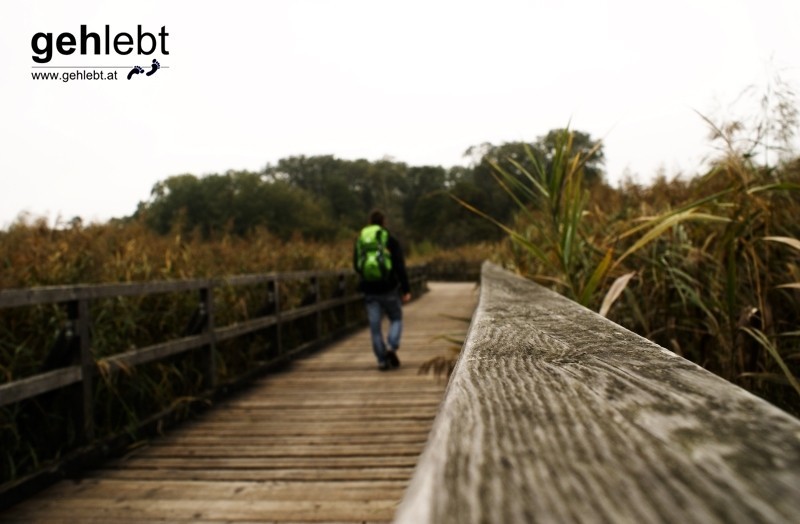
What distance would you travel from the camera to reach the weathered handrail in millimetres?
406

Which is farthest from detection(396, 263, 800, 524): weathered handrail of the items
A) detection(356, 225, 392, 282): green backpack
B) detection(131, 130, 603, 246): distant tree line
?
detection(131, 130, 603, 246): distant tree line

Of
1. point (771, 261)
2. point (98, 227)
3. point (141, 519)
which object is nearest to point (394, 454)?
point (141, 519)

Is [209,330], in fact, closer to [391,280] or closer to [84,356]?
[84,356]

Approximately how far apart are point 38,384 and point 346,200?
240 ft

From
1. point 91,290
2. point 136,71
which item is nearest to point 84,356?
point 91,290

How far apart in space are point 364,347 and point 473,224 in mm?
41463

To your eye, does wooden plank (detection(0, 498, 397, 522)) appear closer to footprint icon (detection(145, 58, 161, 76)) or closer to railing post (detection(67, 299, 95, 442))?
railing post (detection(67, 299, 95, 442))

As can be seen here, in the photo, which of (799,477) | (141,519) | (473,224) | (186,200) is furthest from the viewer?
(186,200)

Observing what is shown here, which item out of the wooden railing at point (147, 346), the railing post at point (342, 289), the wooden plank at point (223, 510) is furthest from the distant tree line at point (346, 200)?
the wooden plank at point (223, 510)

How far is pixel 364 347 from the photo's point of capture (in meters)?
8.13

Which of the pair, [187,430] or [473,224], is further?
[473,224]

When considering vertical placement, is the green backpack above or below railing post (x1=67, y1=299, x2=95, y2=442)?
above

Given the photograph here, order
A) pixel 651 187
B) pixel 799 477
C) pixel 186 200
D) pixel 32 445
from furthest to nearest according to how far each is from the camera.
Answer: pixel 186 200
pixel 651 187
pixel 32 445
pixel 799 477

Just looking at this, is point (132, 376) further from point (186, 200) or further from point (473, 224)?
point (186, 200)
